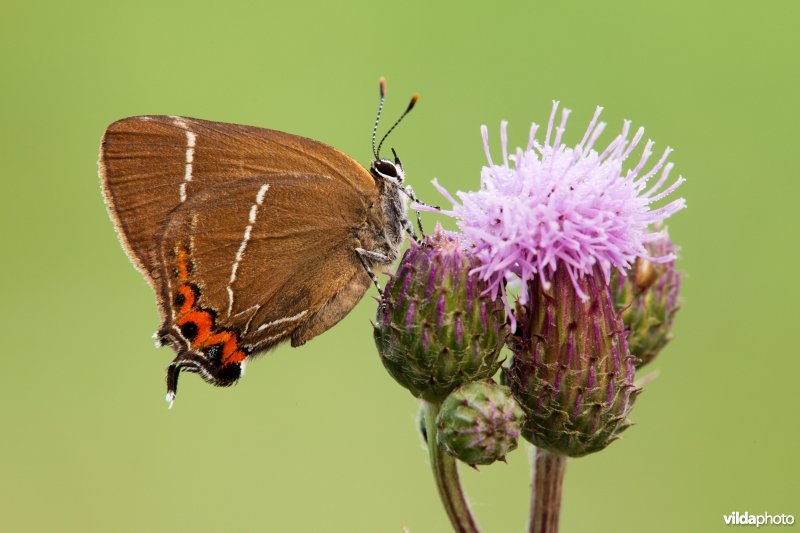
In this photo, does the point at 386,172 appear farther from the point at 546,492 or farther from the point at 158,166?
the point at 546,492

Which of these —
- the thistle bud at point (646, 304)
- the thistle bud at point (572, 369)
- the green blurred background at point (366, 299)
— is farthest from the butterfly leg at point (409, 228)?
the green blurred background at point (366, 299)

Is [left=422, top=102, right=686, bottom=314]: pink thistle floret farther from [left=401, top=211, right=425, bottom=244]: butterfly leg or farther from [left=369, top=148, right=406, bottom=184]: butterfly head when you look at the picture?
[left=369, top=148, right=406, bottom=184]: butterfly head

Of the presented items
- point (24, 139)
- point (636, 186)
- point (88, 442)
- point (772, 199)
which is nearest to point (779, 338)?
point (772, 199)

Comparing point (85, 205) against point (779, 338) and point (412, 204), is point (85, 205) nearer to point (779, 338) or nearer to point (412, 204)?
point (412, 204)

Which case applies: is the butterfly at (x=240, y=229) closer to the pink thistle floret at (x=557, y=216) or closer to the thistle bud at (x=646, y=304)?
the pink thistle floret at (x=557, y=216)

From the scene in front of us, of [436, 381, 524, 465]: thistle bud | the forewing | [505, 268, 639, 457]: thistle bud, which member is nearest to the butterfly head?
the forewing
